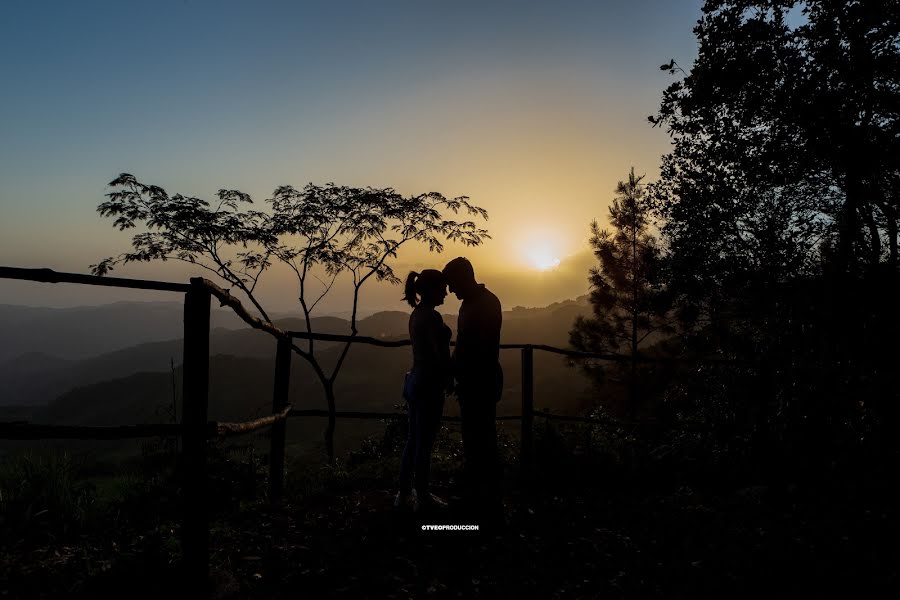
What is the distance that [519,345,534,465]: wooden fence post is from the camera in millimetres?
6578

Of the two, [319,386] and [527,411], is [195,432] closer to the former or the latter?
[527,411]

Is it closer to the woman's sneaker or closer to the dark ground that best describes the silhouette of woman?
the woman's sneaker

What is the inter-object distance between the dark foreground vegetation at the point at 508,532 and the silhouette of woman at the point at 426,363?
0.82m

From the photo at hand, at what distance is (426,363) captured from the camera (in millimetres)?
4535

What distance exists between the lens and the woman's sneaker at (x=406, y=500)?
479 centimetres

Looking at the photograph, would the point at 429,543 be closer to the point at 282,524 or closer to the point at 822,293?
the point at 282,524

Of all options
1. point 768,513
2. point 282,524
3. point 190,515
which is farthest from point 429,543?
point 768,513

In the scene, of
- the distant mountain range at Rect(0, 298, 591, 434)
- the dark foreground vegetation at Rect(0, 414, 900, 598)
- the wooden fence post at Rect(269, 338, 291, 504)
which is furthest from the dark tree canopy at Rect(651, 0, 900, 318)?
the distant mountain range at Rect(0, 298, 591, 434)

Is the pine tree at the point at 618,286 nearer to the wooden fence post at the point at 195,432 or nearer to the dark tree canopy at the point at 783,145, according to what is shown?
the dark tree canopy at the point at 783,145

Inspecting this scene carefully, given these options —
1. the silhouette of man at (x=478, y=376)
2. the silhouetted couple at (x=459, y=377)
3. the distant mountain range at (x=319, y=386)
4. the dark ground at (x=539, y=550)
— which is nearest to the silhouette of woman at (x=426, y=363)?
the silhouetted couple at (x=459, y=377)

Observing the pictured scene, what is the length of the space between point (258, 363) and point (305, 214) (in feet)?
300

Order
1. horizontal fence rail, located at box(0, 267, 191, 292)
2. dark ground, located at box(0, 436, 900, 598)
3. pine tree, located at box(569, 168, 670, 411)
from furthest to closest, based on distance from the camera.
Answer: pine tree, located at box(569, 168, 670, 411) < dark ground, located at box(0, 436, 900, 598) < horizontal fence rail, located at box(0, 267, 191, 292)

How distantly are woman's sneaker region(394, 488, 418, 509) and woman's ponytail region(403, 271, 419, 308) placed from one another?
5.94 feet

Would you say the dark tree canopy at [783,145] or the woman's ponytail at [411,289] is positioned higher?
the dark tree canopy at [783,145]
